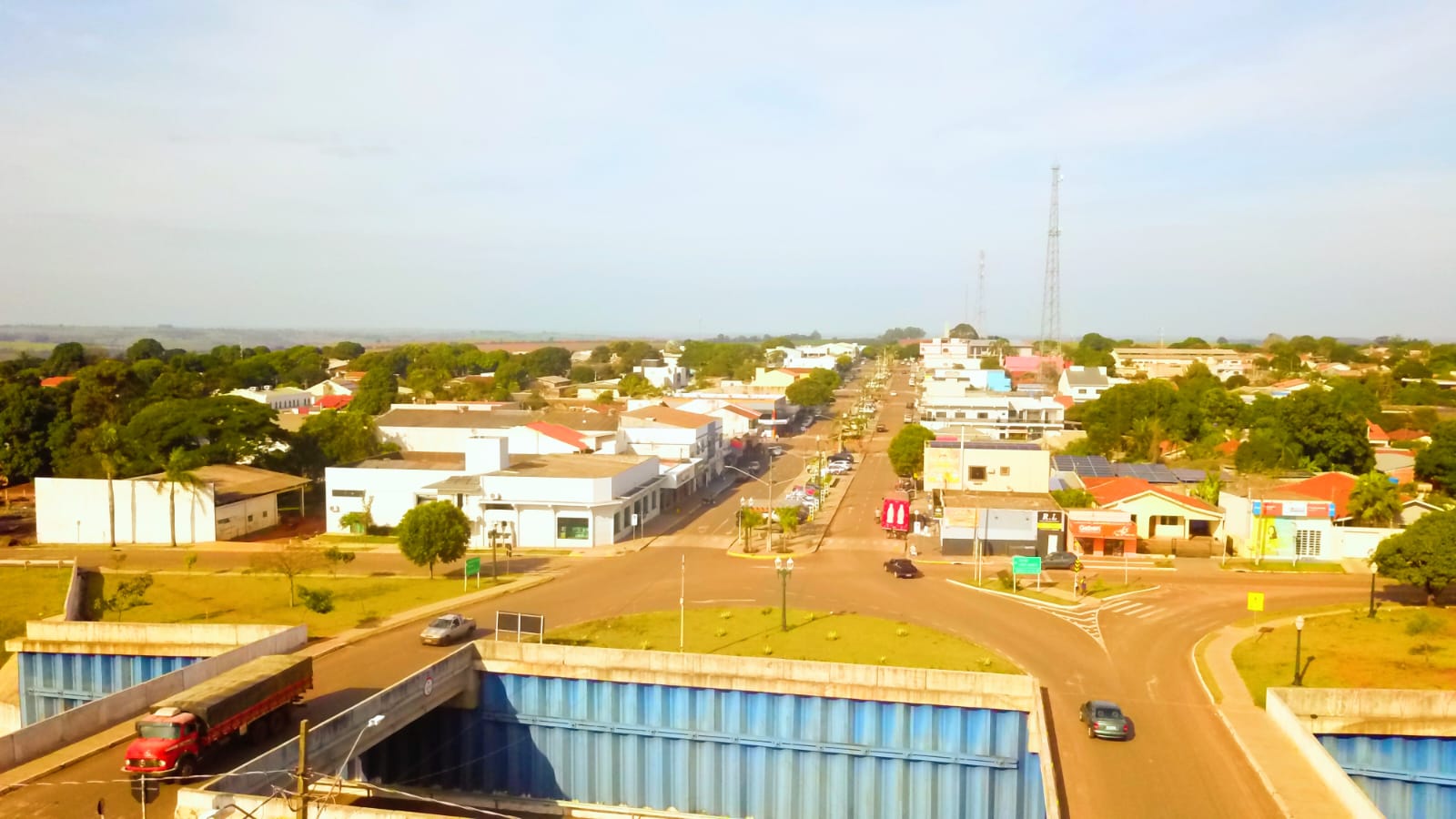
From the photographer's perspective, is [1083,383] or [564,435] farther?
[1083,383]

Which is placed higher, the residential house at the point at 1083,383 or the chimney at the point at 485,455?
the residential house at the point at 1083,383

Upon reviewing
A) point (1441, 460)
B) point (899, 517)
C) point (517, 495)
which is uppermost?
point (1441, 460)

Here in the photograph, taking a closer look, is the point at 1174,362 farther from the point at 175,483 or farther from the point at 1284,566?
the point at 175,483

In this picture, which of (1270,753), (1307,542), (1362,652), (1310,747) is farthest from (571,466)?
(1310,747)

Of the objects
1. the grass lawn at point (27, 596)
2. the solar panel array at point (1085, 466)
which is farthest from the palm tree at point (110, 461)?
the solar panel array at point (1085, 466)

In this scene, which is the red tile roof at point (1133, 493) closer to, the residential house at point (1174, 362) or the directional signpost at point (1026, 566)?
the directional signpost at point (1026, 566)

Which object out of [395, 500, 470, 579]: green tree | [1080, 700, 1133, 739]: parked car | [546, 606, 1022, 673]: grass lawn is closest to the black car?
[546, 606, 1022, 673]: grass lawn
